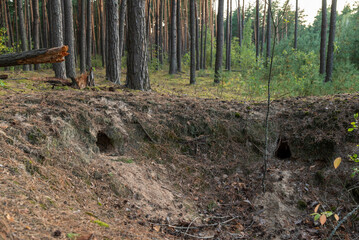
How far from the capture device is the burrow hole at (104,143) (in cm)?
479

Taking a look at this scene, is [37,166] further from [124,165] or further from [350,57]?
[350,57]

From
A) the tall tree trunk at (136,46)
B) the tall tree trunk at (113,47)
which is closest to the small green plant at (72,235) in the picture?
the tall tree trunk at (136,46)

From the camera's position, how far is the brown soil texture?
289cm

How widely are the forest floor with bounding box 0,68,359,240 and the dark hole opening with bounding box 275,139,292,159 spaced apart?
23 mm

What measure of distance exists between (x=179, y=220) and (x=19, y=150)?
2.46m

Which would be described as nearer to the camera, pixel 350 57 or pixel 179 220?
pixel 179 220

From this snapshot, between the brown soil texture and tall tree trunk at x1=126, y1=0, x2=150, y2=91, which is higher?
tall tree trunk at x1=126, y1=0, x2=150, y2=91

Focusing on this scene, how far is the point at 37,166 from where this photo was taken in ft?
10.6

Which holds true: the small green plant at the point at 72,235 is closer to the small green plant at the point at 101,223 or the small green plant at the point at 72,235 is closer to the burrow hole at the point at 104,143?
the small green plant at the point at 101,223

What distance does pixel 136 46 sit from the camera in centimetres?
779

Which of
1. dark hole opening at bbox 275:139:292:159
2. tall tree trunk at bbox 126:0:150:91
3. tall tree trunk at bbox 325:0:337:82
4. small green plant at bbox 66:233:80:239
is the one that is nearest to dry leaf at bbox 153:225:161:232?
small green plant at bbox 66:233:80:239

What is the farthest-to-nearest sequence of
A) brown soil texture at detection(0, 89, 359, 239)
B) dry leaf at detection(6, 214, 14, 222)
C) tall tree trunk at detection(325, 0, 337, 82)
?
tall tree trunk at detection(325, 0, 337, 82)
brown soil texture at detection(0, 89, 359, 239)
dry leaf at detection(6, 214, 14, 222)

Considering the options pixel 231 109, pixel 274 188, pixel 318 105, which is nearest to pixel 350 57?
pixel 318 105

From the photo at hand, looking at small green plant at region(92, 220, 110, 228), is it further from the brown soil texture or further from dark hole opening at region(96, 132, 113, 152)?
dark hole opening at region(96, 132, 113, 152)
